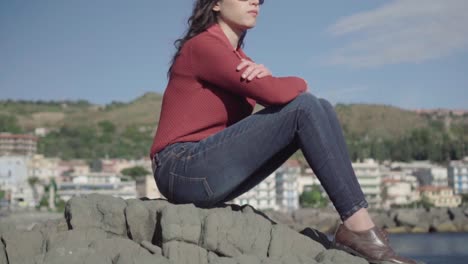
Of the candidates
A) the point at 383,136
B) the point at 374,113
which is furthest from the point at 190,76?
the point at 374,113

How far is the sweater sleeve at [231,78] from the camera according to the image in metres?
3.39

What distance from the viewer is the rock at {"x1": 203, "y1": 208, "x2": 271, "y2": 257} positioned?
3.21 metres

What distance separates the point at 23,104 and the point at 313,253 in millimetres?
155884

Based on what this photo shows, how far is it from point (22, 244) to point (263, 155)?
890 mm

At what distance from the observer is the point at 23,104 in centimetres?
15550

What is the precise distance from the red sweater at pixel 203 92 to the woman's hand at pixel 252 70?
0.02 m

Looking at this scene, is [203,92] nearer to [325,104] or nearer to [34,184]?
[325,104]

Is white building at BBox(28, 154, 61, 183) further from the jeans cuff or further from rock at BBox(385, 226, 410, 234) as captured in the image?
the jeans cuff

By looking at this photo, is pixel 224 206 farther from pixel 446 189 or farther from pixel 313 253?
pixel 446 189

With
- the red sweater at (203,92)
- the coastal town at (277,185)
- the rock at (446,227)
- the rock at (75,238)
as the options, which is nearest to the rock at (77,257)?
the rock at (75,238)

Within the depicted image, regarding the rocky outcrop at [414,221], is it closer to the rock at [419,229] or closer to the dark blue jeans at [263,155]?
the rock at [419,229]

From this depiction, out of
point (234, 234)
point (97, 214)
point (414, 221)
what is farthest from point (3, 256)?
point (414, 221)

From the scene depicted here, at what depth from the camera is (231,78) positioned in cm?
352

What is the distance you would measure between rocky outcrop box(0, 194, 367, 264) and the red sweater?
0.29 metres
